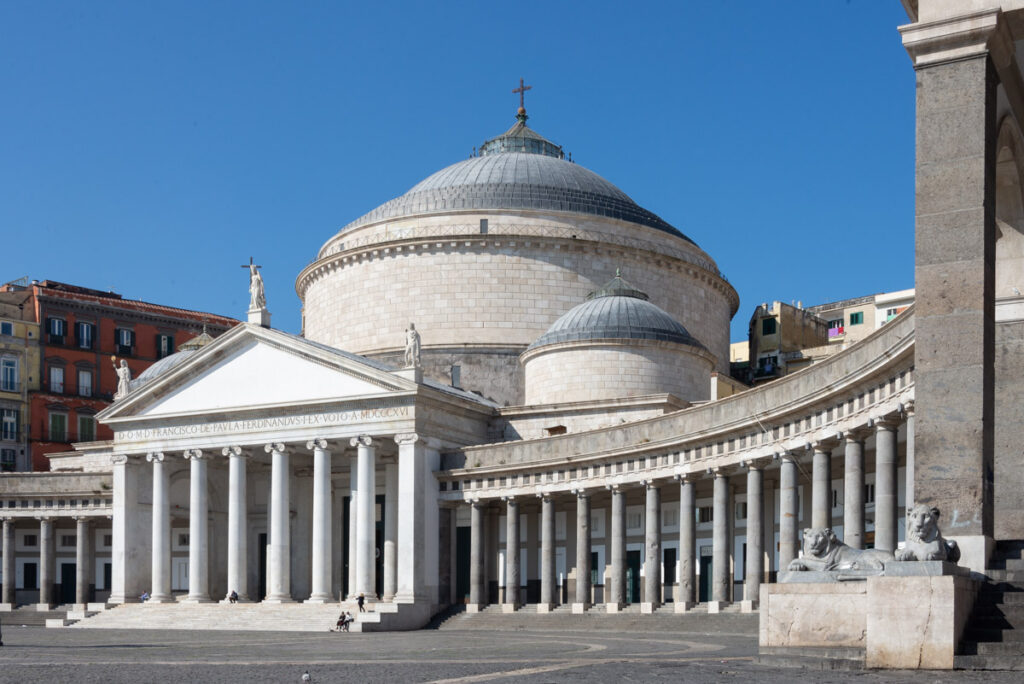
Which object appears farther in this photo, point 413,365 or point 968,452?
point 413,365

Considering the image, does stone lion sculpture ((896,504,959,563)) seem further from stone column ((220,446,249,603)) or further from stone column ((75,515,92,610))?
stone column ((75,515,92,610))

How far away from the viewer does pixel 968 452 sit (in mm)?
17984

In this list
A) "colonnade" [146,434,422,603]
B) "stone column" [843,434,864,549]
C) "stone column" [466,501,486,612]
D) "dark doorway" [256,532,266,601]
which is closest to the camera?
"stone column" [843,434,864,549]

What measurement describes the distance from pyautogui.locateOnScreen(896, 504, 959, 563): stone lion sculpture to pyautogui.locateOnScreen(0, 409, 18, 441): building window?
8181cm

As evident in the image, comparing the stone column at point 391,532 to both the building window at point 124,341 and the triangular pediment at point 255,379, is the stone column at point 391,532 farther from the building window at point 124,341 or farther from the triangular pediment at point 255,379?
the building window at point 124,341

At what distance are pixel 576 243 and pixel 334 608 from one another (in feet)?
80.3

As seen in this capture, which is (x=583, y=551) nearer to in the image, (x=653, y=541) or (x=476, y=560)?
(x=653, y=541)

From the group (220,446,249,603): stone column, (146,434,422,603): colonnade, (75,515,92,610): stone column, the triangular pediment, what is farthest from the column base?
(75,515,92,610): stone column

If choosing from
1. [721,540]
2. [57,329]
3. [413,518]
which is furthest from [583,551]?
[57,329]

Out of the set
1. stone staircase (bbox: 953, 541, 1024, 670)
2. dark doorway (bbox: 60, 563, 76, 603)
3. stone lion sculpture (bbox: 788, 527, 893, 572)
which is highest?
stone lion sculpture (bbox: 788, 527, 893, 572)

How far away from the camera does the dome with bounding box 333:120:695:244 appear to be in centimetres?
7300

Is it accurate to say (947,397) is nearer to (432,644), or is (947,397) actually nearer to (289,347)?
(432,644)

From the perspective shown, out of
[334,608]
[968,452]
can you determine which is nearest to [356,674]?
[968,452]

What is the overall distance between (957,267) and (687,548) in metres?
31.7
